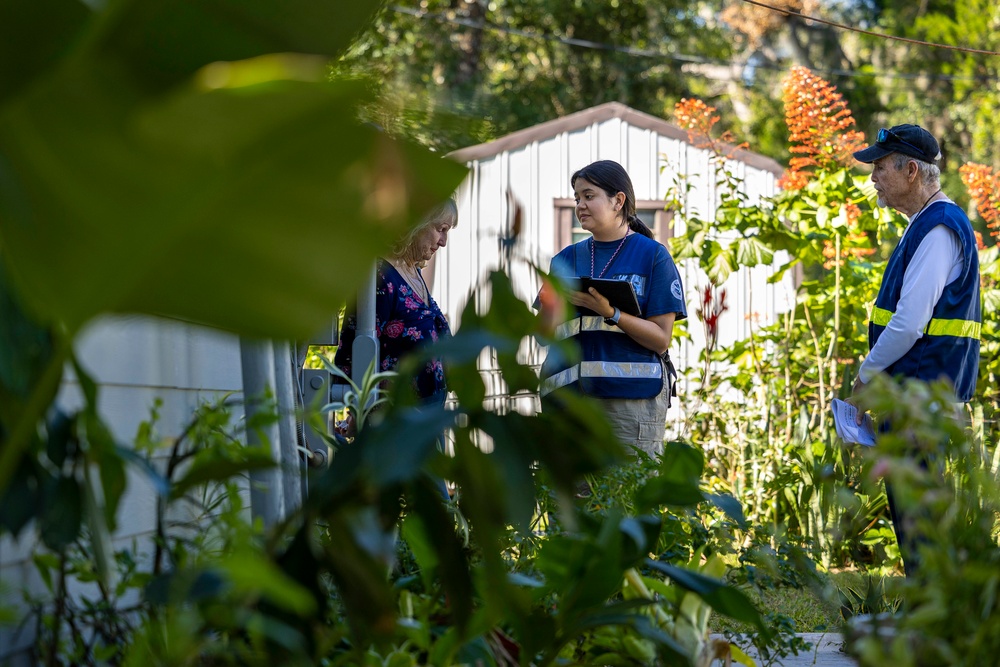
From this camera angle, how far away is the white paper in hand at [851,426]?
12.5 ft

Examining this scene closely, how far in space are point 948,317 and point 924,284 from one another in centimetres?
17

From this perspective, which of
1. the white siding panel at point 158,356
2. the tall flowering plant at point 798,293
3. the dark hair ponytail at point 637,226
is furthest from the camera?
the tall flowering plant at point 798,293

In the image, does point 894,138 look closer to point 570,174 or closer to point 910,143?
point 910,143

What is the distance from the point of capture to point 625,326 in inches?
165

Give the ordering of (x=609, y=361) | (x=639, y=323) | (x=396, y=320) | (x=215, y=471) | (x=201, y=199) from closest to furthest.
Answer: (x=201, y=199) < (x=215, y=471) < (x=396, y=320) < (x=639, y=323) < (x=609, y=361)

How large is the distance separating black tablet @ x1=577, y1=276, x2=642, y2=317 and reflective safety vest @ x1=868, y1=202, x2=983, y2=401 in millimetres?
984

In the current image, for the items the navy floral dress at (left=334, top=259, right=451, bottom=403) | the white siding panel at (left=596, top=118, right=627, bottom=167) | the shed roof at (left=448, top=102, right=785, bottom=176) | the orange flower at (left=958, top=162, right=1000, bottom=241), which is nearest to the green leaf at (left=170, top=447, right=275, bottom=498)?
the navy floral dress at (left=334, top=259, right=451, bottom=403)

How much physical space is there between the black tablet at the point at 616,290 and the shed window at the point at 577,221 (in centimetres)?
543

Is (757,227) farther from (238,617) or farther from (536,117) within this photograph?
(536,117)

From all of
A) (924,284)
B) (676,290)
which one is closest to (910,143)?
(924,284)

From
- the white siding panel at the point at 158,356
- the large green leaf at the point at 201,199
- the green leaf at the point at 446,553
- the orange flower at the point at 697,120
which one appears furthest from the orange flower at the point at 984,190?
the large green leaf at the point at 201,199

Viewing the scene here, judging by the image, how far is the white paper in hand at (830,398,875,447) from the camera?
3.81 meters

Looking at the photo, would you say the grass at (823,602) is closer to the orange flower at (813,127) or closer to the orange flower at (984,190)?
the orange flower at (813,127)

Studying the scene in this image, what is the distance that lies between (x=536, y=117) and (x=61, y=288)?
19840 mm
